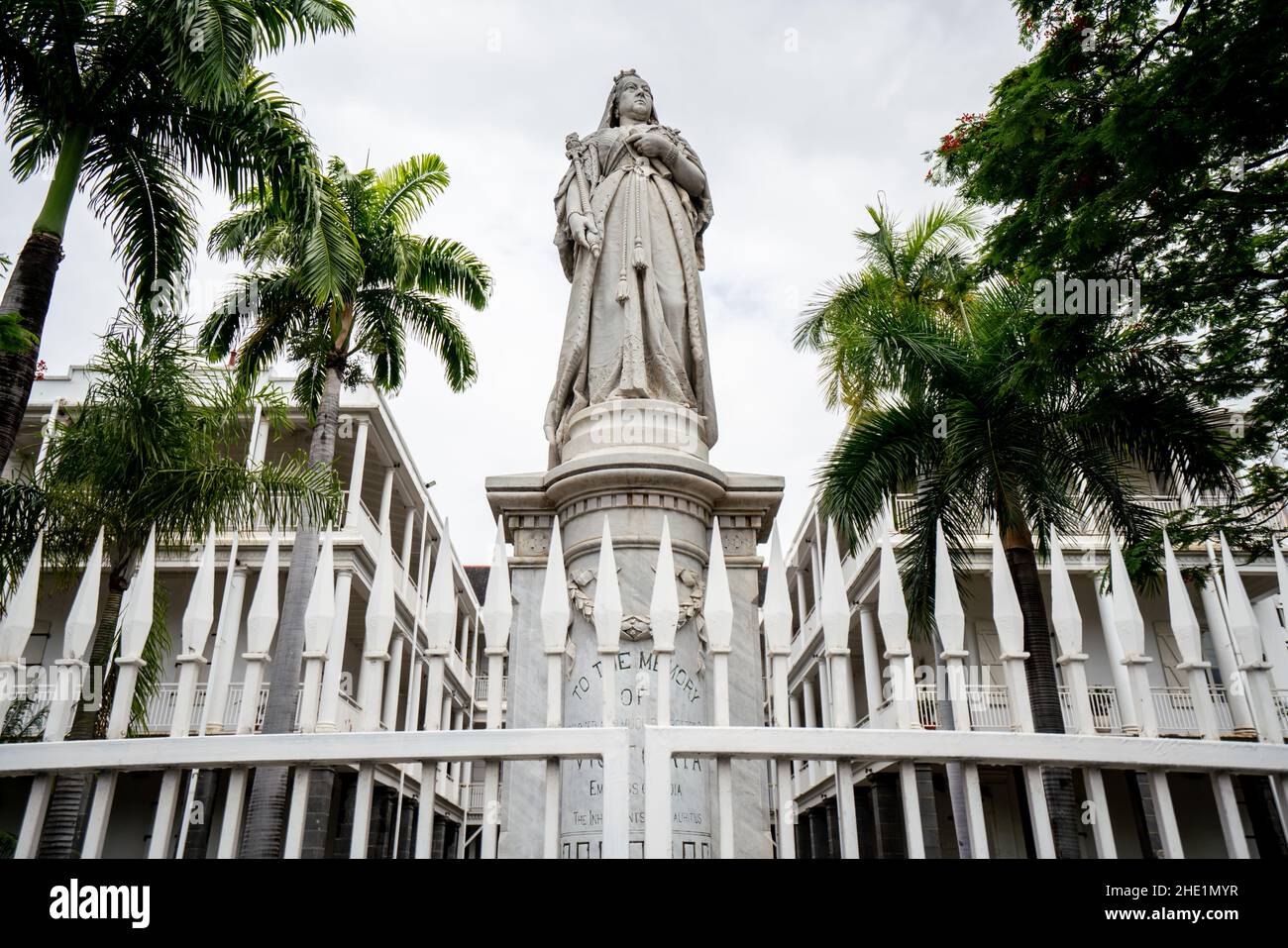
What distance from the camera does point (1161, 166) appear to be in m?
5.51

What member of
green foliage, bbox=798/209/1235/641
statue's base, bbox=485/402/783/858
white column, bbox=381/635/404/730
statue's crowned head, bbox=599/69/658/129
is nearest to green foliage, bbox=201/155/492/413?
white column, bbox=381/635/404/730

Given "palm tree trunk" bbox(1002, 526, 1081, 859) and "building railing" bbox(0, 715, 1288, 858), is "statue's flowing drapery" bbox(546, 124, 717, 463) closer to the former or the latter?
"building railing" bbox(0, 715, 1288, 858)

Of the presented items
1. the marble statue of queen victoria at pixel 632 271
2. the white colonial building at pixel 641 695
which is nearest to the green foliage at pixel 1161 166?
the marble statue of queen victoria at pixel 632 271

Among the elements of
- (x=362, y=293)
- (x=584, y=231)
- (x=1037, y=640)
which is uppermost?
(x=362, y=293)

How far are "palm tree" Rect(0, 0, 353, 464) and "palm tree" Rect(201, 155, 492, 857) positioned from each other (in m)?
3.50

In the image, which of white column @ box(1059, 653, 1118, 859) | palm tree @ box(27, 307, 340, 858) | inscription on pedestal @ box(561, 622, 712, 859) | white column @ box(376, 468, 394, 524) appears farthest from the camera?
white column @ box(376, 468, 394, 524)

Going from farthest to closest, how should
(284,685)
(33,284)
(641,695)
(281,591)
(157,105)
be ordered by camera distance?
(281,591) < (284,685) < (157,105) < (33,284) < (641,695)

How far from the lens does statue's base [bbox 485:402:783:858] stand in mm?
3633

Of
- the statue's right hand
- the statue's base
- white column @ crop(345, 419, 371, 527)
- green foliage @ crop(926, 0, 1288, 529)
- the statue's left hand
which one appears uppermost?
white column @ crop(345, 419, 371, 527)

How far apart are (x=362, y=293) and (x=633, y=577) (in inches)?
497

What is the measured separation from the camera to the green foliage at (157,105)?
762 centimetres

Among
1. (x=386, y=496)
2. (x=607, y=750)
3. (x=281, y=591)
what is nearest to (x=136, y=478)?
(x=607, y=750)

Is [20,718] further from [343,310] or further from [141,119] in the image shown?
[141,119]
